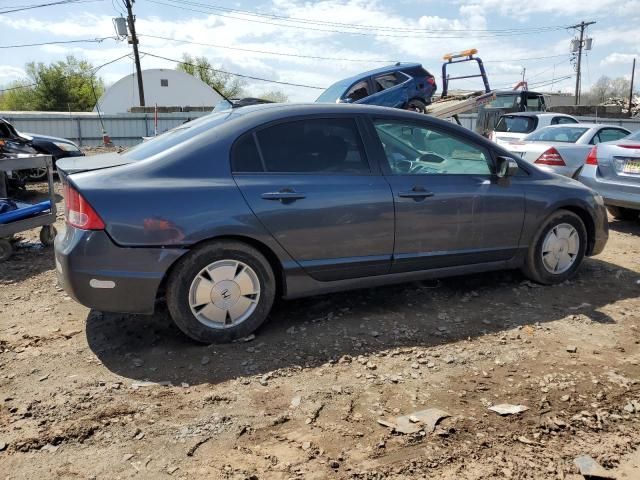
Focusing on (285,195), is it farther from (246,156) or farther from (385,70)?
(385,70)

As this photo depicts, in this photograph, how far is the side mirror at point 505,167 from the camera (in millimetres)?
4348

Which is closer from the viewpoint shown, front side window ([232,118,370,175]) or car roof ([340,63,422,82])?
front side window ([232,118,370,175])

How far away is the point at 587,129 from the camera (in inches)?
381

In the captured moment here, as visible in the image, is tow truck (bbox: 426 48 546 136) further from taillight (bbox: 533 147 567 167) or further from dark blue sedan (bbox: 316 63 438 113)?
taillight (bbox: 533 147 567 167)

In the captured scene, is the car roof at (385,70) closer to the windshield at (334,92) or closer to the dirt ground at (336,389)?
the windshield at (334,92)

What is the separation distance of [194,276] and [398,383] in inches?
57.0

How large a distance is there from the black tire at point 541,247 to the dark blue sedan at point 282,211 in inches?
3.4

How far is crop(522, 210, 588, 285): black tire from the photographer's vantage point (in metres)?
4.75

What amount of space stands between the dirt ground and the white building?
158 feet

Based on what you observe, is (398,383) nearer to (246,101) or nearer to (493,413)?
(493,413)

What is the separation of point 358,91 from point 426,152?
26.4 feet

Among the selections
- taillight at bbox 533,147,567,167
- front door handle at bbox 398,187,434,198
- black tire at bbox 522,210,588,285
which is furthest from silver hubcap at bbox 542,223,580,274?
taillight at bbox 533,147,567,167

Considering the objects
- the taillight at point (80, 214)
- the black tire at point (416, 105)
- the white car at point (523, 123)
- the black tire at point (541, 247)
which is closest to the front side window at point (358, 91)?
the black tire at point (416, 105)

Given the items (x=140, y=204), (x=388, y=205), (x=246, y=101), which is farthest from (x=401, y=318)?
(x=246, y=101)
